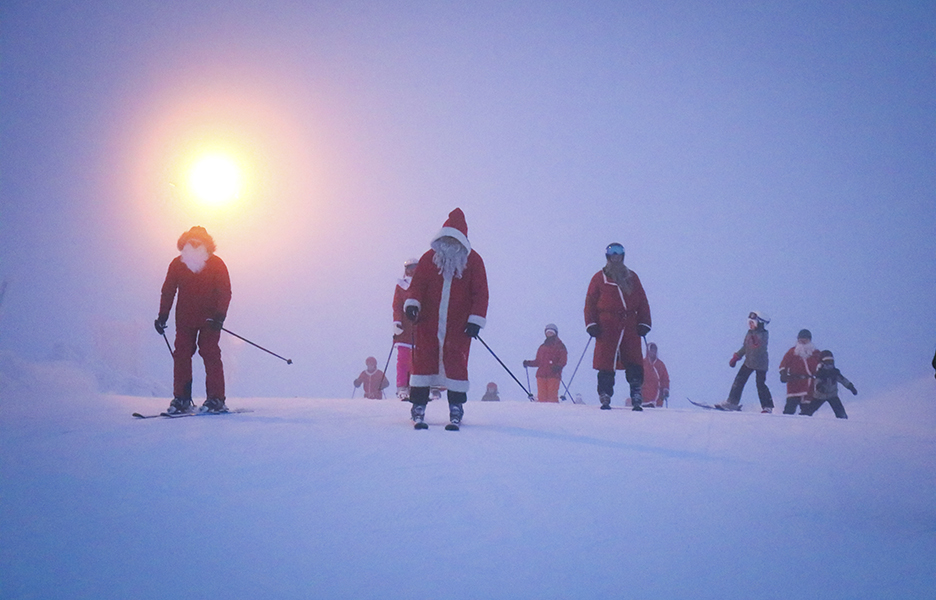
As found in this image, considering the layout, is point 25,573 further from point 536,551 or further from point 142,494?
point 536,551

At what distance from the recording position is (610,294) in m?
7.10

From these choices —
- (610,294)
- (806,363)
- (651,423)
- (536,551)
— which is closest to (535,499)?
(536,551)

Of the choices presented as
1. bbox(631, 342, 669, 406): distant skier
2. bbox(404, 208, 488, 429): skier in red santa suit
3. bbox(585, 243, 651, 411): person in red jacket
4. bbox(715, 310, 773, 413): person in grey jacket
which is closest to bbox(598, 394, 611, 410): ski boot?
bbox(585, 243, 651, 411): person in red jacket

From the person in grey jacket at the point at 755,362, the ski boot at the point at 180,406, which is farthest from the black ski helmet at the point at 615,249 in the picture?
the ski boot at the point at 180,406

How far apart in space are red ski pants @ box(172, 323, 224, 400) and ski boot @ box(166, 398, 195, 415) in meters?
0.05

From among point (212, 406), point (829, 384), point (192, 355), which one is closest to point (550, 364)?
point (829, 384)

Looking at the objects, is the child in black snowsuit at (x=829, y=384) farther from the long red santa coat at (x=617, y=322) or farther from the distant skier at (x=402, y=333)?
the distant skier at (x=402, y=333)

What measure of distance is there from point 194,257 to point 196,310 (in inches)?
23.6

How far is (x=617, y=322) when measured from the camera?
7.01 meters

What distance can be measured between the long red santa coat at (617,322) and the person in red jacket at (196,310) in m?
4.45

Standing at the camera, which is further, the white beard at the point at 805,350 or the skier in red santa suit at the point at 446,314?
the white beard at the point at 805,350

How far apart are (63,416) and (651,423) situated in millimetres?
5412

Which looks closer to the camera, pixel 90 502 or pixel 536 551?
pixel 536 551

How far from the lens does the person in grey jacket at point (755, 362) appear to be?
367 inches
